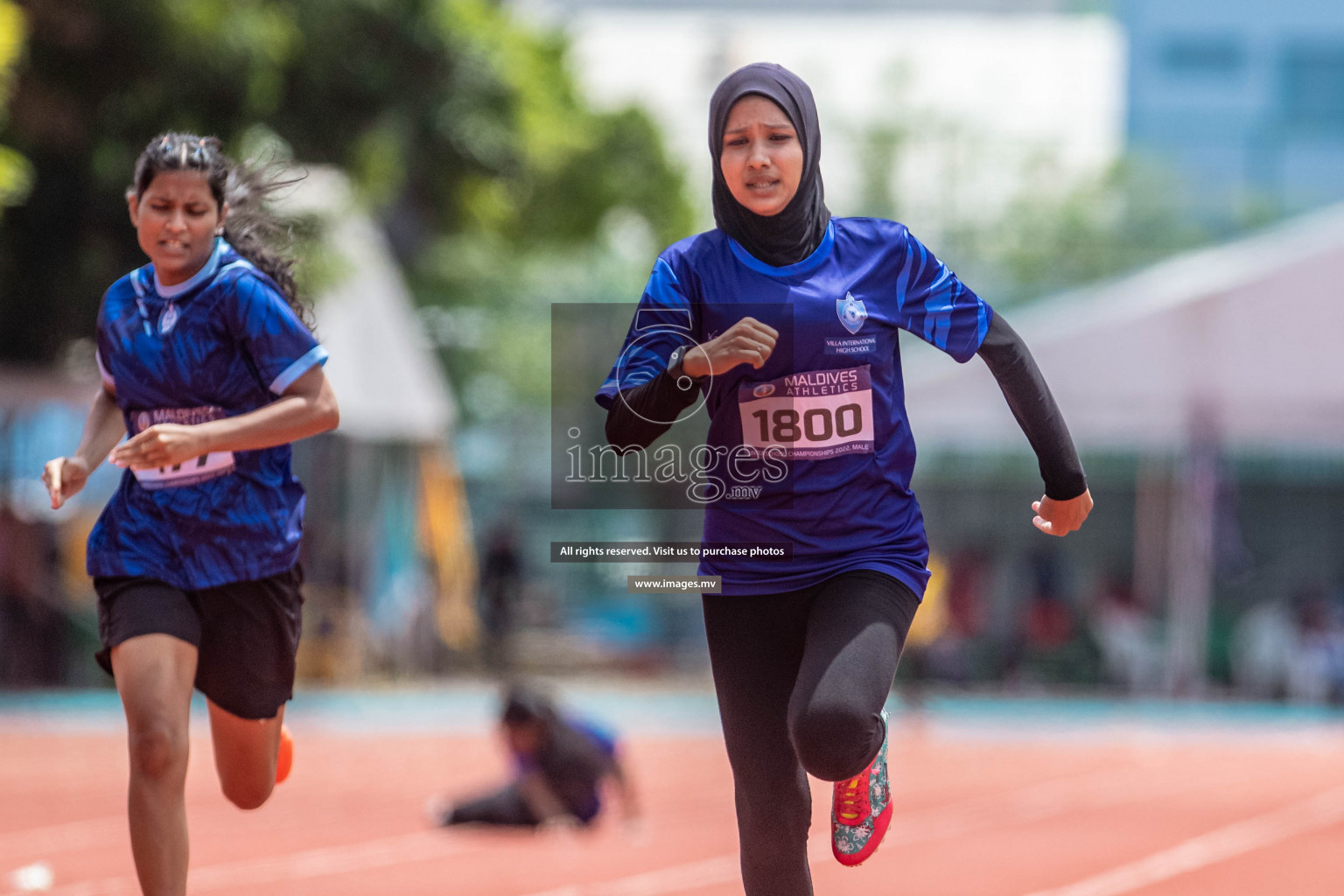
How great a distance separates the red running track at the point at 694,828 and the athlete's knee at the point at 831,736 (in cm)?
363

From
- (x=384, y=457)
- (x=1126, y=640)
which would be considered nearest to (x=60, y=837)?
(x=384, y=457)

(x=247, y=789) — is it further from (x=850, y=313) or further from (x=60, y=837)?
(x=60, y=837)

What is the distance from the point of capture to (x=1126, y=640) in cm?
1717

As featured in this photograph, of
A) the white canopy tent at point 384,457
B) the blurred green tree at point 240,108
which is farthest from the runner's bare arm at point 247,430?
the blurred green tree at point 240,108

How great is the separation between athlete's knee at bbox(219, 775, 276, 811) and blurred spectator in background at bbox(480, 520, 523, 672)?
46.4 ft

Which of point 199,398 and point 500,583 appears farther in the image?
point 500,583

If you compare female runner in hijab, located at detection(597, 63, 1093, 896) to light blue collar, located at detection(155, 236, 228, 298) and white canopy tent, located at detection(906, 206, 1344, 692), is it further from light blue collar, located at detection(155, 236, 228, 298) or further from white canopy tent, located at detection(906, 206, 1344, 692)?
white canopy tent, located at detection(906, 206, 1344, 692)

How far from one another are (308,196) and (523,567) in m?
5.15

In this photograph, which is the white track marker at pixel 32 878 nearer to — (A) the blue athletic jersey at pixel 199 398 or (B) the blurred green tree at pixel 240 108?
(A) the blue athletic jersey at pixel 199 398

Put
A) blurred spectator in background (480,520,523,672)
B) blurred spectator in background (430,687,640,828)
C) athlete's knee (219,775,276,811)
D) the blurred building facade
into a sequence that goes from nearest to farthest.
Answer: athlete's knee (219,775,276,811)
blurred spectator in background (430,687,640,828)
blurred spectator in background (480,520,523,672)
the blurred building facade

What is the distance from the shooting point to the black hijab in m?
3.64

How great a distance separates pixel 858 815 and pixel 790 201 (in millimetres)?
1288

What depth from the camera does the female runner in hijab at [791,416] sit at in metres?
3.60

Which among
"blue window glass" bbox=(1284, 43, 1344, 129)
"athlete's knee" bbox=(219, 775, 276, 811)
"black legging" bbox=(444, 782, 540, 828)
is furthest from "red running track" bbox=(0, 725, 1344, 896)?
"blue window glass" bbox=(1284, 43, 1344, 129)
